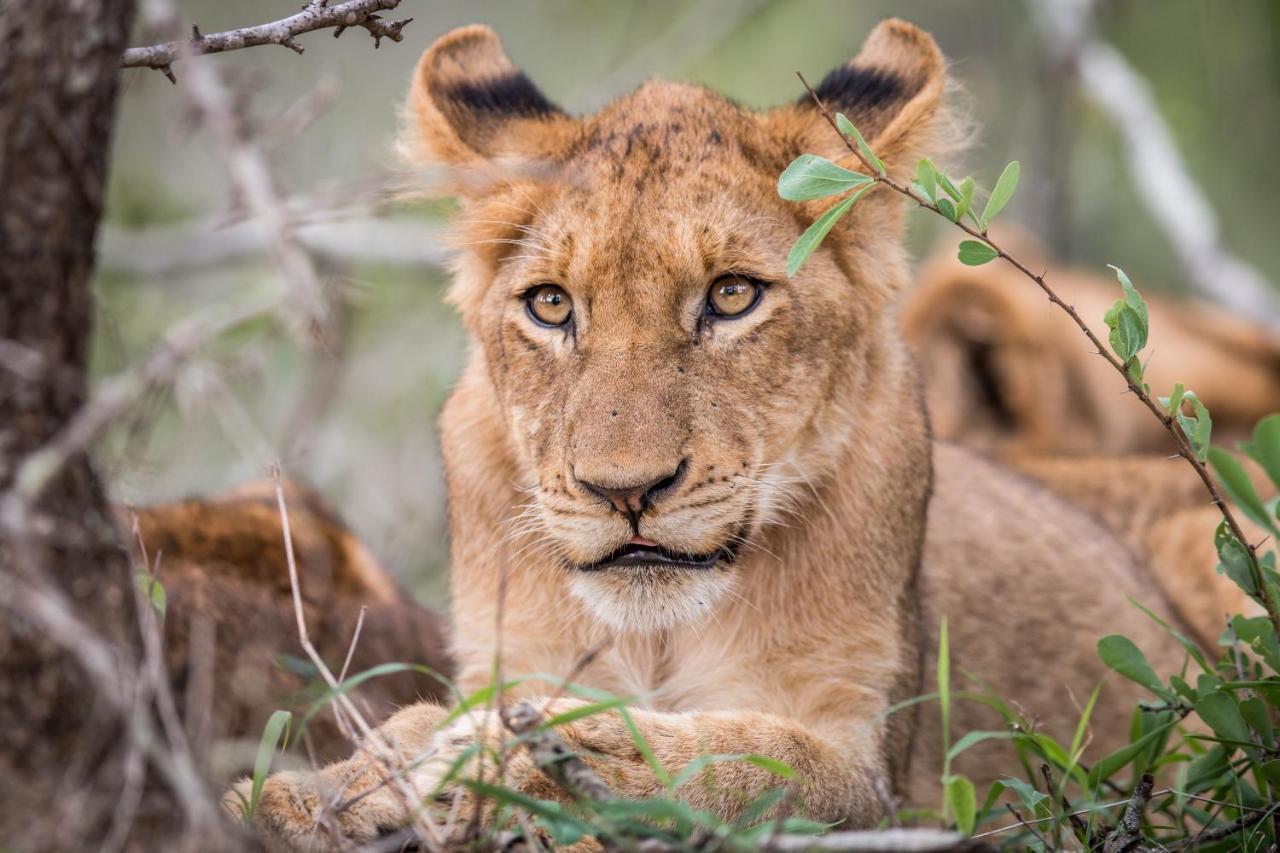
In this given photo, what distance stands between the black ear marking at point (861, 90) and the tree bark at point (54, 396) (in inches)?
81.2

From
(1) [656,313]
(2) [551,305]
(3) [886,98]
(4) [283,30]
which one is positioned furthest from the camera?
(3) [886,98]

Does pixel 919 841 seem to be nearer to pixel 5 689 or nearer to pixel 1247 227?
pixel 5 689

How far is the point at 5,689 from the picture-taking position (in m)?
2.10

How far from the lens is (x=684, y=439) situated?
3.14 metres

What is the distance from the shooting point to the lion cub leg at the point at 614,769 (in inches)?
111

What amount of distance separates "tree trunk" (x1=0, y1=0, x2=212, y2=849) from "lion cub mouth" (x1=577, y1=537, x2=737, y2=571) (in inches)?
48.4

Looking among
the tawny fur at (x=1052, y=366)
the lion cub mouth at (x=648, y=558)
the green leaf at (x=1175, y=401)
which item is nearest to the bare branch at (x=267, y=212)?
the lion cub mouth at (x=648, y=558)

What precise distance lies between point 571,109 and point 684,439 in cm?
465

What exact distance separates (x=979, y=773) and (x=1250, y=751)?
1.38 meters

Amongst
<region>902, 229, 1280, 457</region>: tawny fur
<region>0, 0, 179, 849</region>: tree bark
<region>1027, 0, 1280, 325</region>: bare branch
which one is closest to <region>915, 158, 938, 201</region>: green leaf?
<region>0, 0, 179, 849</region>: tree bark

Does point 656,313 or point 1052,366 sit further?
point 1052,366

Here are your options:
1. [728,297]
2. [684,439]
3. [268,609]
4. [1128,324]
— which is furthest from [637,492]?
[268,609]

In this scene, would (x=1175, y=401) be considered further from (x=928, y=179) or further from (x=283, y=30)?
(x=283, y=30)

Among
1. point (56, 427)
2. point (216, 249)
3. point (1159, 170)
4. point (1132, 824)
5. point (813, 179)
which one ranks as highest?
point (1159, 170)
